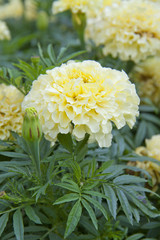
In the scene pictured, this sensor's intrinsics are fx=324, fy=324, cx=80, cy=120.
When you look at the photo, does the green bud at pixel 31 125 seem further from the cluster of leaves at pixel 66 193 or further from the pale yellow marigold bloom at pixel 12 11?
the pale yellow marigold bloom at pixel 12 11

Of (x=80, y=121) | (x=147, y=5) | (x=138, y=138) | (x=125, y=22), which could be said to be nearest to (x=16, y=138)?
(x=80, y=121)

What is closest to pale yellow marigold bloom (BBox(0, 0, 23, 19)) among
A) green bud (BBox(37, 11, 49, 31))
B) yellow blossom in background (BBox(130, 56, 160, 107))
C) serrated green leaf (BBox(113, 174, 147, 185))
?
green bud (BBox(37, 11, 49, 31))

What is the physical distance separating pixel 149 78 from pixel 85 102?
0.95 m

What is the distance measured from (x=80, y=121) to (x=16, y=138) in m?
0.25

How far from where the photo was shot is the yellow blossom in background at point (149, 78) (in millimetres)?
1569

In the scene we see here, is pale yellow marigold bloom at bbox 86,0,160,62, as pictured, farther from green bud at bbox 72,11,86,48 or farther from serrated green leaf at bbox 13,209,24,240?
serrated green leaf at bbox 13,209,24,240

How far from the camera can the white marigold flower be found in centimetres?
73

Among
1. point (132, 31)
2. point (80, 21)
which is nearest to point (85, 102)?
point (132, 31)

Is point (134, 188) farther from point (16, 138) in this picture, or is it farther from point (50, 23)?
point (50, 23)

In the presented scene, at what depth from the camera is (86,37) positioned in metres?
1.55

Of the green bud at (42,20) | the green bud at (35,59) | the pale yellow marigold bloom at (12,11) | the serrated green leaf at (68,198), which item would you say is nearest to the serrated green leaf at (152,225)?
the serrated green leaf at (68,198)

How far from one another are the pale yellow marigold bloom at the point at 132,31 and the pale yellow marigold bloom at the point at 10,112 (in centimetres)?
49

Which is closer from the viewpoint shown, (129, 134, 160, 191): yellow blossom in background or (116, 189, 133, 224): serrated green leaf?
(116, 189, 133, 224): serrated green leaf

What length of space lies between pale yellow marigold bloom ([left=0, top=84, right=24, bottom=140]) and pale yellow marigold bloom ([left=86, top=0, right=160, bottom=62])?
494 millimetres
